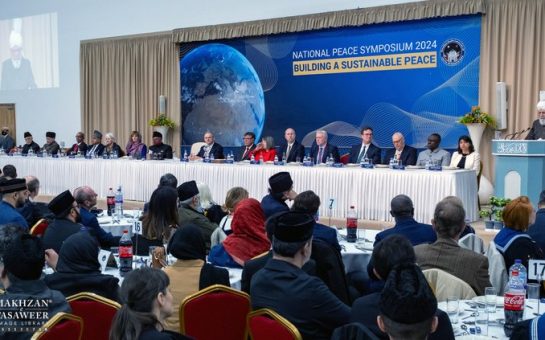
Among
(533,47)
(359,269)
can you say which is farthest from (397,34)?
(359,269)

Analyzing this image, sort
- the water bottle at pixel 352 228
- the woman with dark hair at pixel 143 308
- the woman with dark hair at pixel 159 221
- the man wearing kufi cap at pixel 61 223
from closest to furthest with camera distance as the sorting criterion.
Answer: the woman with dark hair at pixel 143 308 → the man wearing kufi cap at pixel 61 223 → the woman with dark hair at pixel 159 221 → the water bottle at pixel 352 228

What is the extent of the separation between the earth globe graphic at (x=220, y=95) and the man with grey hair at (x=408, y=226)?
27.6 ft

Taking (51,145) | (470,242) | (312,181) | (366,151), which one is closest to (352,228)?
(470,242)

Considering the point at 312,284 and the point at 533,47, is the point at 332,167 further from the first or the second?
the point at 312,284

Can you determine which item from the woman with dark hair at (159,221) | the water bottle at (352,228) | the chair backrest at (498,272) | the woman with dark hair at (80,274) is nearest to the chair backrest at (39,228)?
the woman with dark hair at (159,221)

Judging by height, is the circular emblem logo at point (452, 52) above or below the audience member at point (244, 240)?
above

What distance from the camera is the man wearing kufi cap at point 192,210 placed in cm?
460

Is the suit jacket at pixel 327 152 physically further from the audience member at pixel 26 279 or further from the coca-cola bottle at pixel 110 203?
the audience member at pixel 26 279

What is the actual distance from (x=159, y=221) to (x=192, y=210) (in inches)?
22.3

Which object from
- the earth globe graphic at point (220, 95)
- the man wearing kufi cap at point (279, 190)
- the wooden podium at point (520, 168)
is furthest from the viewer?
the earth globe graphic at point (220, 95)

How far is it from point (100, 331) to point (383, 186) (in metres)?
5.58

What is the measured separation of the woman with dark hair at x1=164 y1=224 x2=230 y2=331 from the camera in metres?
2.96

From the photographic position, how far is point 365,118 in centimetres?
1095

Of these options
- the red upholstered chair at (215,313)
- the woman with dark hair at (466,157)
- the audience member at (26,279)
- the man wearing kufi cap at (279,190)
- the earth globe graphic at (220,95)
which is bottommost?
the red upholstered chair at (215,313)
